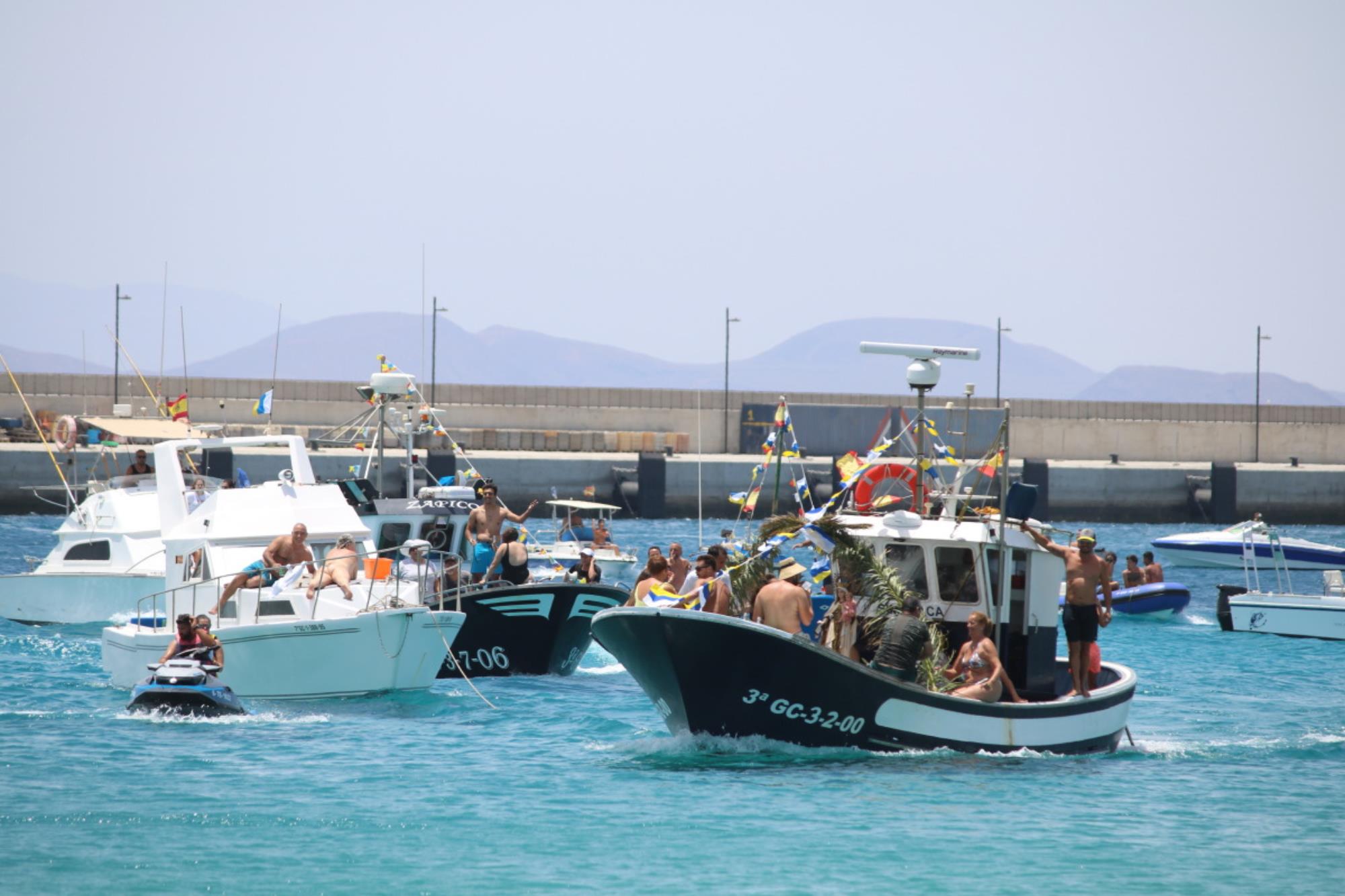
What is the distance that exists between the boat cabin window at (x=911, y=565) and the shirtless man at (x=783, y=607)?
4.52 feet

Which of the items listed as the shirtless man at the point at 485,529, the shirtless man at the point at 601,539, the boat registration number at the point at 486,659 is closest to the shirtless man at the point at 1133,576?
the shirtless man at the point at 601,539

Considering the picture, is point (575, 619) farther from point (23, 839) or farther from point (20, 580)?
point (20, 580)

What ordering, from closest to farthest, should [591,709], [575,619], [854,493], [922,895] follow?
[922,895] < [854,493] < [591,709] < [575,619]

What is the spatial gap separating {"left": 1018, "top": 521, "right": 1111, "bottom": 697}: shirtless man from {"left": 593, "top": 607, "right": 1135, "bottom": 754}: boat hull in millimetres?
819

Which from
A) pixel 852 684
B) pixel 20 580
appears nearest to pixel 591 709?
pixel 852 684

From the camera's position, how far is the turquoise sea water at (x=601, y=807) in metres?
12.5

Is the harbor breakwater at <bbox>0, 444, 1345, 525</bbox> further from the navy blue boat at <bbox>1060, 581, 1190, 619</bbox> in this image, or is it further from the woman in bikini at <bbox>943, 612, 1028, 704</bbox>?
the woman in bikini at <bbox>943, 612, 1028, 704</bbox>

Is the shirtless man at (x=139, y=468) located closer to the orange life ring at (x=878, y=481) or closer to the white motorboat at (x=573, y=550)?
the white motorboat at (x=573, y=550)

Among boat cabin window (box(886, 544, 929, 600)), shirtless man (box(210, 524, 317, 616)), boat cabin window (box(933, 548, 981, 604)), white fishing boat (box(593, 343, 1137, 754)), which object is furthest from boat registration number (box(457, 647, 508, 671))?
boat cabin window (box(933, 548, 981, 604))

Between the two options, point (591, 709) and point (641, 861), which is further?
point (591, 709)

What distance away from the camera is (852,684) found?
15.2 m

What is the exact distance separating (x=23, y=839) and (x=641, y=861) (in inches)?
198

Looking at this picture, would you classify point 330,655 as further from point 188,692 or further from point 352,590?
point 188,692

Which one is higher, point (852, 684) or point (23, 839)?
point (852, 684)
